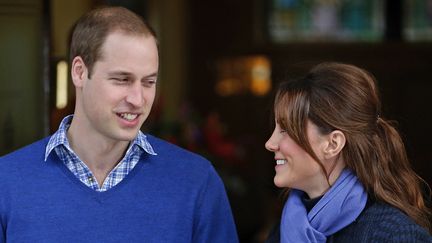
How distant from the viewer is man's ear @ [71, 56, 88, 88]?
1.98m

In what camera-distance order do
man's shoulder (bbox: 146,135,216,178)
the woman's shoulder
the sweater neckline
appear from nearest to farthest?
the woman's shoulder < the sweater neckline < man's shoulder (bbox: 146,135,216,178)

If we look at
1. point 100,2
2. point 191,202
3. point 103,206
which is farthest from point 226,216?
point 100,2

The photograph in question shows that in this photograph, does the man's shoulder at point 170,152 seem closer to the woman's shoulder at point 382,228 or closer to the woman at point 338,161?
the woman at point 338,161

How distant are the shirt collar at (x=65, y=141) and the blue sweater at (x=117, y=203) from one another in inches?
0.8

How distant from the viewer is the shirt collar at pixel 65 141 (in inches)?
78.8

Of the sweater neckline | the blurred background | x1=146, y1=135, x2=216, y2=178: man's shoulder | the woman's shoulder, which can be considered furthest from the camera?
the blurred background

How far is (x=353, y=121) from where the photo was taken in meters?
1.98

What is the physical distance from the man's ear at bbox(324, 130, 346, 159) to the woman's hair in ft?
0.04

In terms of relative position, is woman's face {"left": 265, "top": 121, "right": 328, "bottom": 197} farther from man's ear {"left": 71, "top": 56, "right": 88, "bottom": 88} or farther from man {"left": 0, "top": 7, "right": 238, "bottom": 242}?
man's ear {"left": 71, "top": 56, "right": 88, "bottom": 88}

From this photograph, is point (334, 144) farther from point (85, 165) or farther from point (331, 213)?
point (85, 165)

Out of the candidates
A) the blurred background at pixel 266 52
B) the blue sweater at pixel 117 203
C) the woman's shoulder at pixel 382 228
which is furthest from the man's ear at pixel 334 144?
the blurred background at pixel 266 52

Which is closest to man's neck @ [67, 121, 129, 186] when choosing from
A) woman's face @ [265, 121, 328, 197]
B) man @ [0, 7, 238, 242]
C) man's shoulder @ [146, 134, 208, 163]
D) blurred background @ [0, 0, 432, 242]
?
man @ [0, 7, 238, 242]

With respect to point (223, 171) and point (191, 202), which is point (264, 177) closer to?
point (223, 171)

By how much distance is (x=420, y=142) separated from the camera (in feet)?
22.1
